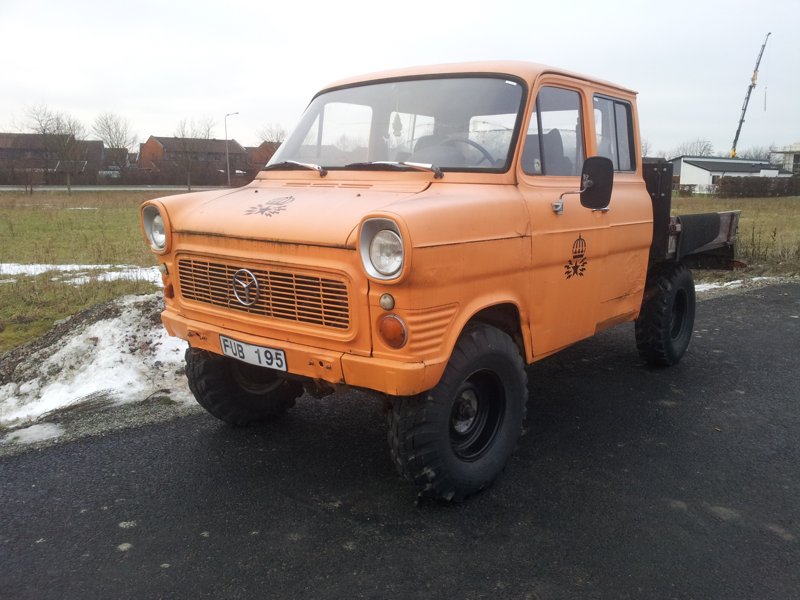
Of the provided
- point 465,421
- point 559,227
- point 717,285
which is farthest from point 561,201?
point 717,285

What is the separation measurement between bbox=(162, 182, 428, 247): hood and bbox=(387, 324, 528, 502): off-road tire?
780mm

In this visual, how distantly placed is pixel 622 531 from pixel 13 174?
46.7m

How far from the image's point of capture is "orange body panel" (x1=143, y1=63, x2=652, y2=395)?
2.78 metres

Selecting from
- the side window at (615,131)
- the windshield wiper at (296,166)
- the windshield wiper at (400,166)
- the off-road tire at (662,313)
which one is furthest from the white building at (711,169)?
the windshield wiper at (400,166)

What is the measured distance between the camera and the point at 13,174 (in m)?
40.9

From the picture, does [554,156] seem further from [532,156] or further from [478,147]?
[478,147]

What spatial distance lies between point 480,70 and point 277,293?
5.82 ft

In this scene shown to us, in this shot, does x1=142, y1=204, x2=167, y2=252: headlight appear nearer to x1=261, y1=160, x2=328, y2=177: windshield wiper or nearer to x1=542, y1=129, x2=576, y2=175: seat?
x1=261, y1=160, x2=328, y2=177: windshield wiper

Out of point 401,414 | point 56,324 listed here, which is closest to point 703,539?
point 401,414

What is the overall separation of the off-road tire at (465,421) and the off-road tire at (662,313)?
93.2 inches

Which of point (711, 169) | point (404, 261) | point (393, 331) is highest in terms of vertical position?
point (711, 169)

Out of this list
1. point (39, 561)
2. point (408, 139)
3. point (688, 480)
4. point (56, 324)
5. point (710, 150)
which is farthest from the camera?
point (710, 150)

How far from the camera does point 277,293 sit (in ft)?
10.2

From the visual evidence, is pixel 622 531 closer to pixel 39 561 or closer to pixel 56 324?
pixel 39 561
